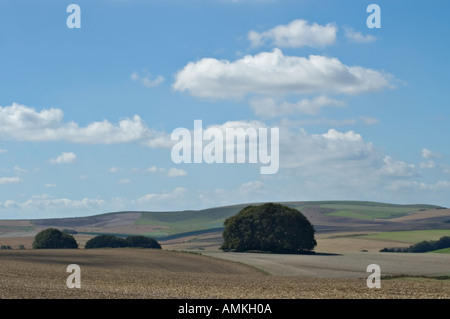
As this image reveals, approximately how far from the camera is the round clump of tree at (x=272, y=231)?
119188 millimetres

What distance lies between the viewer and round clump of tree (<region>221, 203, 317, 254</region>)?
119m

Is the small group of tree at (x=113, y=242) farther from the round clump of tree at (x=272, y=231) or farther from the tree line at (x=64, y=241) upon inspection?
the round clump of tree at (x=272, y=231)

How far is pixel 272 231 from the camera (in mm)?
120250

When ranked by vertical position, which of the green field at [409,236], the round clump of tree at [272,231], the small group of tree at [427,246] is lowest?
the small group of tree at [427,246]

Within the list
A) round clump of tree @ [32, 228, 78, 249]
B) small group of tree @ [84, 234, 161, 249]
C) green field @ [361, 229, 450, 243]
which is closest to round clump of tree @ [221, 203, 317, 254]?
small group of tree @ [84, 234, 161, 249]

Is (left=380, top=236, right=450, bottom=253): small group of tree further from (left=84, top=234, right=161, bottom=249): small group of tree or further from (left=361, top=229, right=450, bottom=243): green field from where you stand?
(left=84, top=234, right=161, bottom=249): small group of tree

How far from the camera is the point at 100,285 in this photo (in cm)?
4894

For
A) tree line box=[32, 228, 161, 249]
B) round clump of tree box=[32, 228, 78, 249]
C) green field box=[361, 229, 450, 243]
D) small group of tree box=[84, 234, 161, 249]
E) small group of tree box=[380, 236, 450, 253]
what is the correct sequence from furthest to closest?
1. green field box=[361, 229, 450, 243]
2. small group of tree box=[380, 236, 450, 253]
3. small group of tree box=[84, 234, 161, 249]
4. tree line box=[32, 228, 161, 249]
5. round clump of tree box=[32, 228, 78, 249]

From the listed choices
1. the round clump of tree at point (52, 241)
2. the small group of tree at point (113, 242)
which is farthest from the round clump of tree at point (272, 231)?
the round clump of tree at point (52, 241)

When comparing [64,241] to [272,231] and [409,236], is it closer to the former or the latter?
[272,231]

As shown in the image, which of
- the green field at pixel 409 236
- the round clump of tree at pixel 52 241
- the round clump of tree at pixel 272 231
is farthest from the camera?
the green field at pixel 409 236
